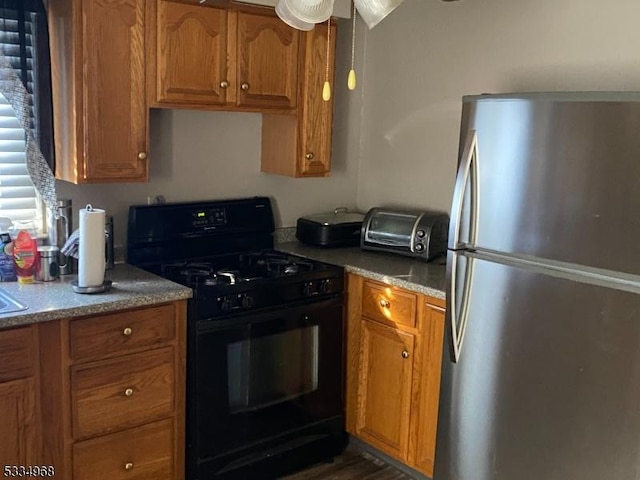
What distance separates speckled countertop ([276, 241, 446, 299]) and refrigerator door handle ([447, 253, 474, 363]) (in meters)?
0.24

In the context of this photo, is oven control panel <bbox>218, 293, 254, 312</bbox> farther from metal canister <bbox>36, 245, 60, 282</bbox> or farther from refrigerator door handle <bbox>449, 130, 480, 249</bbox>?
refrigerator door handle <bbox>449, 130, 480, 249</bbox>

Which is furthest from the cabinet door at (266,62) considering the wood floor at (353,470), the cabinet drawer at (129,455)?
the wood floor at (353,470)

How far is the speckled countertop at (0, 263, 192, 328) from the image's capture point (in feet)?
7.72

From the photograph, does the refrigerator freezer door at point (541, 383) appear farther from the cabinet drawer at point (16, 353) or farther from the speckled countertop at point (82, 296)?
the cabinet drawer at point (16, 353)

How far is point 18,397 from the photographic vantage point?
7.73 ft

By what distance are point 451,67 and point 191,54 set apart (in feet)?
4.21

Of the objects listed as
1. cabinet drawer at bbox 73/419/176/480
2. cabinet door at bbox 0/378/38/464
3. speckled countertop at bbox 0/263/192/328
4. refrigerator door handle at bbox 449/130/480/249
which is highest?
refrigerator door handle at bbox 449/130/480/249

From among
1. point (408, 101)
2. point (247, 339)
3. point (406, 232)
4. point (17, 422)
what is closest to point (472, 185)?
point (406, 232)

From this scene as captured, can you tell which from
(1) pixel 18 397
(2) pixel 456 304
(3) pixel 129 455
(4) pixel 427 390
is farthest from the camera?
Result: (4) pixel 427 390

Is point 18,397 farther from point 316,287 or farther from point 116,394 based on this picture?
point 316,287

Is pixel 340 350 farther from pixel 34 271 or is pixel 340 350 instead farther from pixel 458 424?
pixel 34 271

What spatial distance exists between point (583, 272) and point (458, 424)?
79 centimetres

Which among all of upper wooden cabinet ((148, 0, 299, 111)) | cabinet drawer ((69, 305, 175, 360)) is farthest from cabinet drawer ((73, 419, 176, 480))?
upper wooden cabinet ((148, 0, 299, 111))

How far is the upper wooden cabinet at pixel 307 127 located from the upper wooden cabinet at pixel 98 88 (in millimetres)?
797
